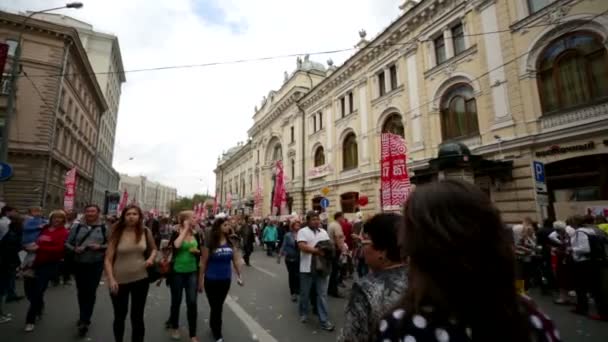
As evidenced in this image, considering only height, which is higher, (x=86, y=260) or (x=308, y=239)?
(x=308, y=239)

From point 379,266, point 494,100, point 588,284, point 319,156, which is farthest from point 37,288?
point 319,156

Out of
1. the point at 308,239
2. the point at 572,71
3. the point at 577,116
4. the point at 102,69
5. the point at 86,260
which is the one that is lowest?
the point at 86,260

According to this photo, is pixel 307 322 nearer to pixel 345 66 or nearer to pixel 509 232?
pixel 509 232

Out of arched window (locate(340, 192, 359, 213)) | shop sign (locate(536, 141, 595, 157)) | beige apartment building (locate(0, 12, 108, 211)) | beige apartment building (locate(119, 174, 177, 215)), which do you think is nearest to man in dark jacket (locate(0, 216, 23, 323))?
shop sign (locate(536, 141, 595, 157))

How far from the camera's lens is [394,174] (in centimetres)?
986

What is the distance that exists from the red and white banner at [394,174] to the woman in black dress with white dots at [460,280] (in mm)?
8599

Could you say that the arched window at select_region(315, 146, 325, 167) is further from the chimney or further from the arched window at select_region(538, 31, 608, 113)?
the arched window at select_region(538, 31, 608, 113)

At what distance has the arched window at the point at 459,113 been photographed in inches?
581

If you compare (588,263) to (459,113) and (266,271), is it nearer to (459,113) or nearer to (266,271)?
(266,271)

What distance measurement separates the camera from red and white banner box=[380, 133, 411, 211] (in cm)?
956

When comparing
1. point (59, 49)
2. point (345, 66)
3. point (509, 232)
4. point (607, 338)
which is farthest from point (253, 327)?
point (59, 49)

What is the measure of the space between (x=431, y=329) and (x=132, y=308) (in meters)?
4.17

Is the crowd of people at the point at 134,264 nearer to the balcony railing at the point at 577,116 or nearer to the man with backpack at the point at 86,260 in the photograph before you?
the man with backpack at the point at 86,260

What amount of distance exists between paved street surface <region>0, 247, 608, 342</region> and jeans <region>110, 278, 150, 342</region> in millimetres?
842
